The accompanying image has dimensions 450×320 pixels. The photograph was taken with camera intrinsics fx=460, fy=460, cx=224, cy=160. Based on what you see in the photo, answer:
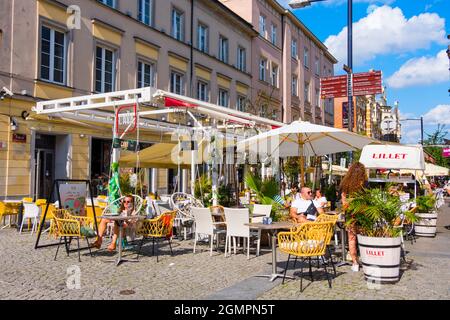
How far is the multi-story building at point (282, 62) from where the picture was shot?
1178 inches

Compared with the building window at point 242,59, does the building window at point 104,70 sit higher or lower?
lower

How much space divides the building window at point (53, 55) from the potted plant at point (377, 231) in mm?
11807

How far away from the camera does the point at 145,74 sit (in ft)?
64.3

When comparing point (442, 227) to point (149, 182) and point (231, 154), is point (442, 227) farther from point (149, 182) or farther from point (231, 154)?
point (149, 182)

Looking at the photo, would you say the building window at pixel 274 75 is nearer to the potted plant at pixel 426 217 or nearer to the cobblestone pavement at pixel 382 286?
the potted plant at pixel 426 217

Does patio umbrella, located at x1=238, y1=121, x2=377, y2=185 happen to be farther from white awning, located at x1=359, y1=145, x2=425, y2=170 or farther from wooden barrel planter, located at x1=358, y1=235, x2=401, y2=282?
wooden barrel planter, located at x1=358, y1=235, x2=401, y2=282

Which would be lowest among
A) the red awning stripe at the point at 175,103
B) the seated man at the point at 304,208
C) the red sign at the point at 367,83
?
the seated man at the point at 304,208

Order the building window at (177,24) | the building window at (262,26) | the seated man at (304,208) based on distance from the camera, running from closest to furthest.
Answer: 1. the seated man at (304,208)
2. the building window at (177,24)
3. the building window at (262,26)

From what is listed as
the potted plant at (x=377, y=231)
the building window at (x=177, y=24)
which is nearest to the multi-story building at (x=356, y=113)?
the building window at (x=177, y=24)

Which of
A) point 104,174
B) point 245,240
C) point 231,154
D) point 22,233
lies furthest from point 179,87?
point 245,240

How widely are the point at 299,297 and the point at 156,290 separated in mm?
1834

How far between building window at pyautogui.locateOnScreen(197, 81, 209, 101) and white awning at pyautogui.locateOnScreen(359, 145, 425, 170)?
38.5ft

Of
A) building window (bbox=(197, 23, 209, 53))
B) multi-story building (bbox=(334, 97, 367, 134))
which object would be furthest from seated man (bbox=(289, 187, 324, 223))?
multi-story building (bbox=(334, 97, 367, 134))

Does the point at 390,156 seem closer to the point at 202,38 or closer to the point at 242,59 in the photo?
the point at 202,38
